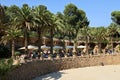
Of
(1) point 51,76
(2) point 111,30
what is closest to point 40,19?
(1) point 51,76

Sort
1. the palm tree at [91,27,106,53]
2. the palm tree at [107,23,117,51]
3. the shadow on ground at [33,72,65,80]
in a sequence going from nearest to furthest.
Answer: the shadow on ground at [33,72,65,80] → the palm tree at [91,27,106,53] → the palm tree at [107,23,117,51]

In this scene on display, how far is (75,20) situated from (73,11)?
8.50 feet

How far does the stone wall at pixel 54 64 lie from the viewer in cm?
4373

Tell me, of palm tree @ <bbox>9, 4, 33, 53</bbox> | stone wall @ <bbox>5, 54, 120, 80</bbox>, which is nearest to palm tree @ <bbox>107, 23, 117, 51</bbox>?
stone wall @ <bbox>5, 54, 120, 80</bbox>

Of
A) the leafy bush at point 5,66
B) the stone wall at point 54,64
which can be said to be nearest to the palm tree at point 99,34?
the stone wall at point 54,64

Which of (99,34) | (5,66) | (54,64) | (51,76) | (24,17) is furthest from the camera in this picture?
(99,34)

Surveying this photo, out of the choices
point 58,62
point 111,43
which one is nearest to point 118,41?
point 111,43

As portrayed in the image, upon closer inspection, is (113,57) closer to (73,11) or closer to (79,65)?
(79,65)

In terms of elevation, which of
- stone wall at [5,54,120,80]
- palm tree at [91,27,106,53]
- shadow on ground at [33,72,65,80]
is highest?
palm tree at [91,27,106,53]

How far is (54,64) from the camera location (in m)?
57.4

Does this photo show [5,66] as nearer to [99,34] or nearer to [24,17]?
[24,17]

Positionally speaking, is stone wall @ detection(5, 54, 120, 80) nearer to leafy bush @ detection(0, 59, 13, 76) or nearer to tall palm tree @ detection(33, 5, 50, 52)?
leafy bush @ detection(0, 59, 13, 76)

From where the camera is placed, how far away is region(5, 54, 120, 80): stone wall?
4373cm

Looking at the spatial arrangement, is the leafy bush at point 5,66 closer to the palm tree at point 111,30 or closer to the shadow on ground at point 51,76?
the shadow on ground at point 51,76
